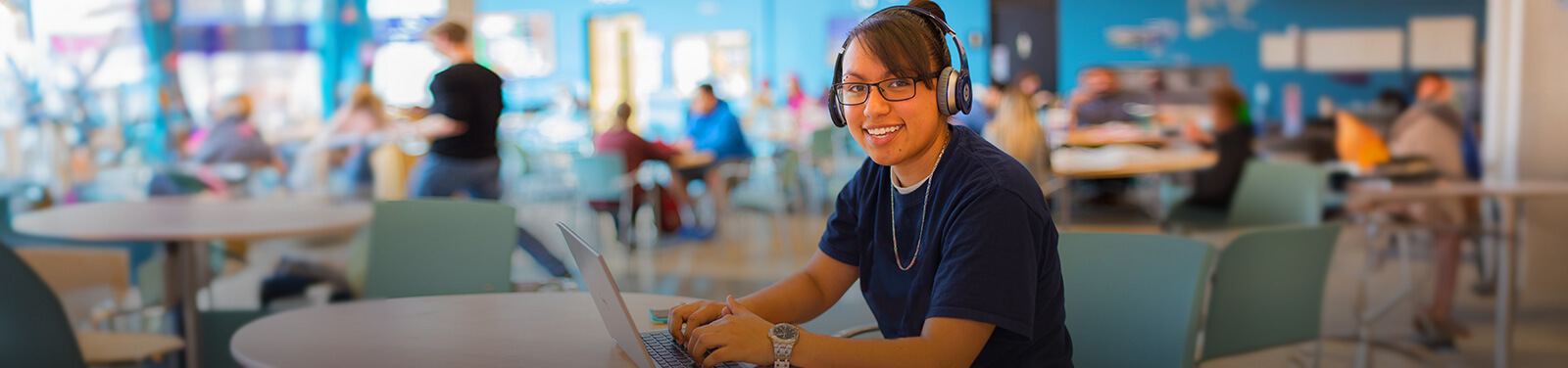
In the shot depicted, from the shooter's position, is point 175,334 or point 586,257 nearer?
point 586,257

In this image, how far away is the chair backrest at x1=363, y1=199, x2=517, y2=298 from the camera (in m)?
2.35

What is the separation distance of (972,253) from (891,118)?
231 millimetres

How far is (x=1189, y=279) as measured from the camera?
1857mm

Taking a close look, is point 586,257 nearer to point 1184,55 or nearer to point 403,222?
point 403,222

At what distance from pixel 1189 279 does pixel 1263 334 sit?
415 millimetres

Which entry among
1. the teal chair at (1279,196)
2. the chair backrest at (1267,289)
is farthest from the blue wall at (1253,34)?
the chair backrest at (1267,289)

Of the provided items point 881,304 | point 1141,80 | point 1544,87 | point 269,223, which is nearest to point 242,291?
point 269,223

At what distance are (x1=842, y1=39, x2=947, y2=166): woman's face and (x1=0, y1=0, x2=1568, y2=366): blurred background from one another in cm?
194

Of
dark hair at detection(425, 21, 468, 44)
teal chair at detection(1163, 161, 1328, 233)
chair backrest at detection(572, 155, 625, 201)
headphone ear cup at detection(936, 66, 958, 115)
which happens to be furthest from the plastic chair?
headphone ear cup at detection(936, 66, 958, 115)

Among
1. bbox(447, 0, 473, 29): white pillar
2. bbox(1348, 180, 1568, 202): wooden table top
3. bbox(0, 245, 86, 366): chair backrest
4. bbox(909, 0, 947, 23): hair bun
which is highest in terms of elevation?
A: bbox(447, 0, 473, 29): white pillar

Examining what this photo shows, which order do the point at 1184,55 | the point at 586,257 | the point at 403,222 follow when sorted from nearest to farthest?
the point at 586,257 → the point at 403,222 → the point at 1184,55

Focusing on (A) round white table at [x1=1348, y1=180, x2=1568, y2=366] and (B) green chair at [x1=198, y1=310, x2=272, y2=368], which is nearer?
(B) green chair at [x1=198, y1=310, x2=272, y2=368]

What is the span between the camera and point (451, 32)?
14.2ft

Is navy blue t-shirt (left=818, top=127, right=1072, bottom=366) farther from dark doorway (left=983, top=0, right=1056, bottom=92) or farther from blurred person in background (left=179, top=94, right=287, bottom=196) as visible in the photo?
blurred person in background (left=179, top=94, right=287, bottom=196)
